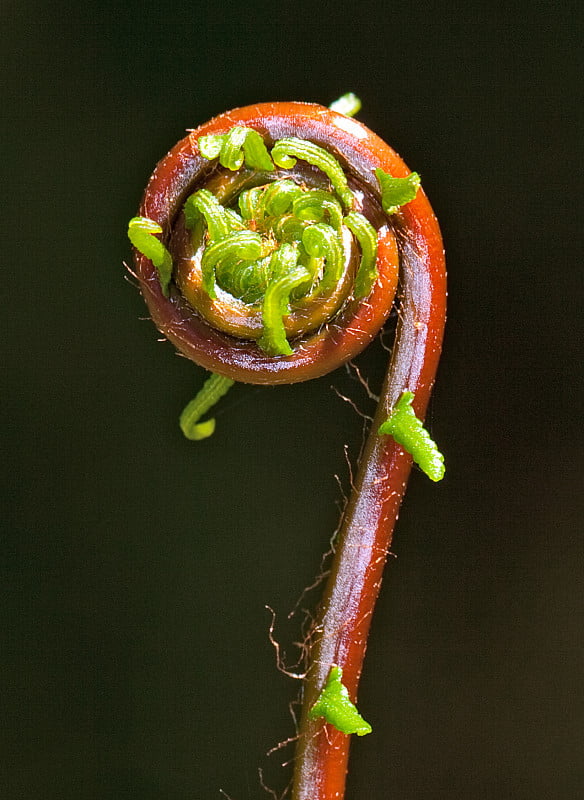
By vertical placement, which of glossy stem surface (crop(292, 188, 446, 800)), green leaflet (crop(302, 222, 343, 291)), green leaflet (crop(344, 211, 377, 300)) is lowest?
glossy stem surface (crop(292, 188, 446, 800))

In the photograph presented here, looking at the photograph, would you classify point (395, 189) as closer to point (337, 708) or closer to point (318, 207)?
point (318, 207)

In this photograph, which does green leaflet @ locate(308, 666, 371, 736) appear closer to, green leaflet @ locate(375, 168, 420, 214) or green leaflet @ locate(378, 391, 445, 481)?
green leaflet @ locate(378, 391, 445, 481)

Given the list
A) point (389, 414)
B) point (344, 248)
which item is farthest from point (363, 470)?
point (344, 248)

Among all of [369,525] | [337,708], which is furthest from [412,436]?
[337,708]

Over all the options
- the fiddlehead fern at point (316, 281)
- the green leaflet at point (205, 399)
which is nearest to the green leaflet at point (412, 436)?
the fiddlehead fern at point (316, 281)

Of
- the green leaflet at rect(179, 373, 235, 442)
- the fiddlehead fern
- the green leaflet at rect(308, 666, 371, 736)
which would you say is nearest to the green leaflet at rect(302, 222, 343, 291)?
the fiddlehead fern

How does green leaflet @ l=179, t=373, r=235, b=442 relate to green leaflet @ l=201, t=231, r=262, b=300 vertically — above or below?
below

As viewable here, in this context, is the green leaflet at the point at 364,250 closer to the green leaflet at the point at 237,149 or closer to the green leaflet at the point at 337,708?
the green leaflet at the point at 237,149
